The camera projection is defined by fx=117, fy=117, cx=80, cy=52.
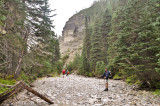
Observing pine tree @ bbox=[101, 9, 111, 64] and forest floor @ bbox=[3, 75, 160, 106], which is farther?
pine tree @ bbox=[101, 9, 111, 64]

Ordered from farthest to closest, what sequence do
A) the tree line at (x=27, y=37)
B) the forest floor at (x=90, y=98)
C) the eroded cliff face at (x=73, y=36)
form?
the eroded cliff face at (x=73, y=36)
the tree line at (x=27, y=37)
the forest floor at (x=90, y=98)

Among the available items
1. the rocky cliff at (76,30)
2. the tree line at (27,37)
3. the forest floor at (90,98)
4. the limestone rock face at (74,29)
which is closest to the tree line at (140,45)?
the forest floor at (90,98)

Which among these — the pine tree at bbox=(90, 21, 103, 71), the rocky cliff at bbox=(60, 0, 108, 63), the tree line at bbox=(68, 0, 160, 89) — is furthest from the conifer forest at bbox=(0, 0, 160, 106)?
the rocky cliff at bbox=(60, 0, 108, 63)

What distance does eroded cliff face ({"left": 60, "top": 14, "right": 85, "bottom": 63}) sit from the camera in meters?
111

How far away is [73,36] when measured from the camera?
414ft

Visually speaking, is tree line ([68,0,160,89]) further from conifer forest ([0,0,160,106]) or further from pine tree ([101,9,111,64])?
pine tree ([101,9,111,64])

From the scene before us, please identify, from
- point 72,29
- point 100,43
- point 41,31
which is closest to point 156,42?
point 41,31

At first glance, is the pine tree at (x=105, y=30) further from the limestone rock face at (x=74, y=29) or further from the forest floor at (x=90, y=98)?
the limestone rock face at (x=74, y=29)

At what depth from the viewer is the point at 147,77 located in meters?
9.78

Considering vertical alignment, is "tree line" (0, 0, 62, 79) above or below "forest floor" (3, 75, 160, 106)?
above

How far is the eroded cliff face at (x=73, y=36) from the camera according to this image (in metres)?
111

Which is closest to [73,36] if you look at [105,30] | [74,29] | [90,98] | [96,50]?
[74,29]

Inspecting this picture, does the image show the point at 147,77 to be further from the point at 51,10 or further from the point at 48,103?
the point at 51,10

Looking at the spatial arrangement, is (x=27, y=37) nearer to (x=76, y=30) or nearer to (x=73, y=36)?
(x=73, y=36)
